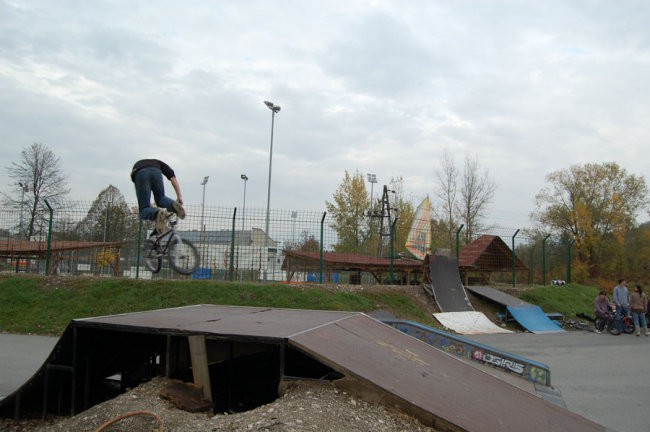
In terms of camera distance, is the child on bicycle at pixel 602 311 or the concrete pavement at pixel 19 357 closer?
the concrete pavement at pixel 19 357

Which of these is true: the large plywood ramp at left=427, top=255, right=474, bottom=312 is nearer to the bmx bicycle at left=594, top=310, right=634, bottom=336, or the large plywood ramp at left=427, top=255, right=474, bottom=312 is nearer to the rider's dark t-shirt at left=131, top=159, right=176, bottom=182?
the bmx bicycle at left=594, top=310, right=634, bottom=336

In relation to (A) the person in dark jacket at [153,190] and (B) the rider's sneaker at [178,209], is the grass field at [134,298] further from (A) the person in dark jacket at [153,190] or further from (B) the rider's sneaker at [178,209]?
(B) the rider's sneaker at [178,209]

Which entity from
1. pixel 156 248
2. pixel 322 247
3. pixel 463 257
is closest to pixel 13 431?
pixel 156 248

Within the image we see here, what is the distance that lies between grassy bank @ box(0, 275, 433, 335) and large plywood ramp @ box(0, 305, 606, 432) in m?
6.48

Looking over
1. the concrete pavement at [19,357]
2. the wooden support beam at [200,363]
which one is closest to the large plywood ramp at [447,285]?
the concrete pavement at [19,357]

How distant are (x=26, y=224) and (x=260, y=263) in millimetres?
8106

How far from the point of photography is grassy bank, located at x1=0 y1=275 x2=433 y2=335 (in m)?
11.5

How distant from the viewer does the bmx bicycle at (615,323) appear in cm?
1391

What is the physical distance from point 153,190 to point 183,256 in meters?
1.08

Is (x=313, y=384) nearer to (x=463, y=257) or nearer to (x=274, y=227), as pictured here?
(x=274, y=227)

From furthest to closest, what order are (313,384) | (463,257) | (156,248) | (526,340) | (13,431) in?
1. (463,257)
2. (526,340)
3. (156,248)
4. (13,431)
5. (313,384)

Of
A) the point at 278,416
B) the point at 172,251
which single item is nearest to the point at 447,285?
the point at 172,251

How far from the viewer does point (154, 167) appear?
631cm

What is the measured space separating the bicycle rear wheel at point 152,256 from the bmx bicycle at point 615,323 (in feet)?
42.7
